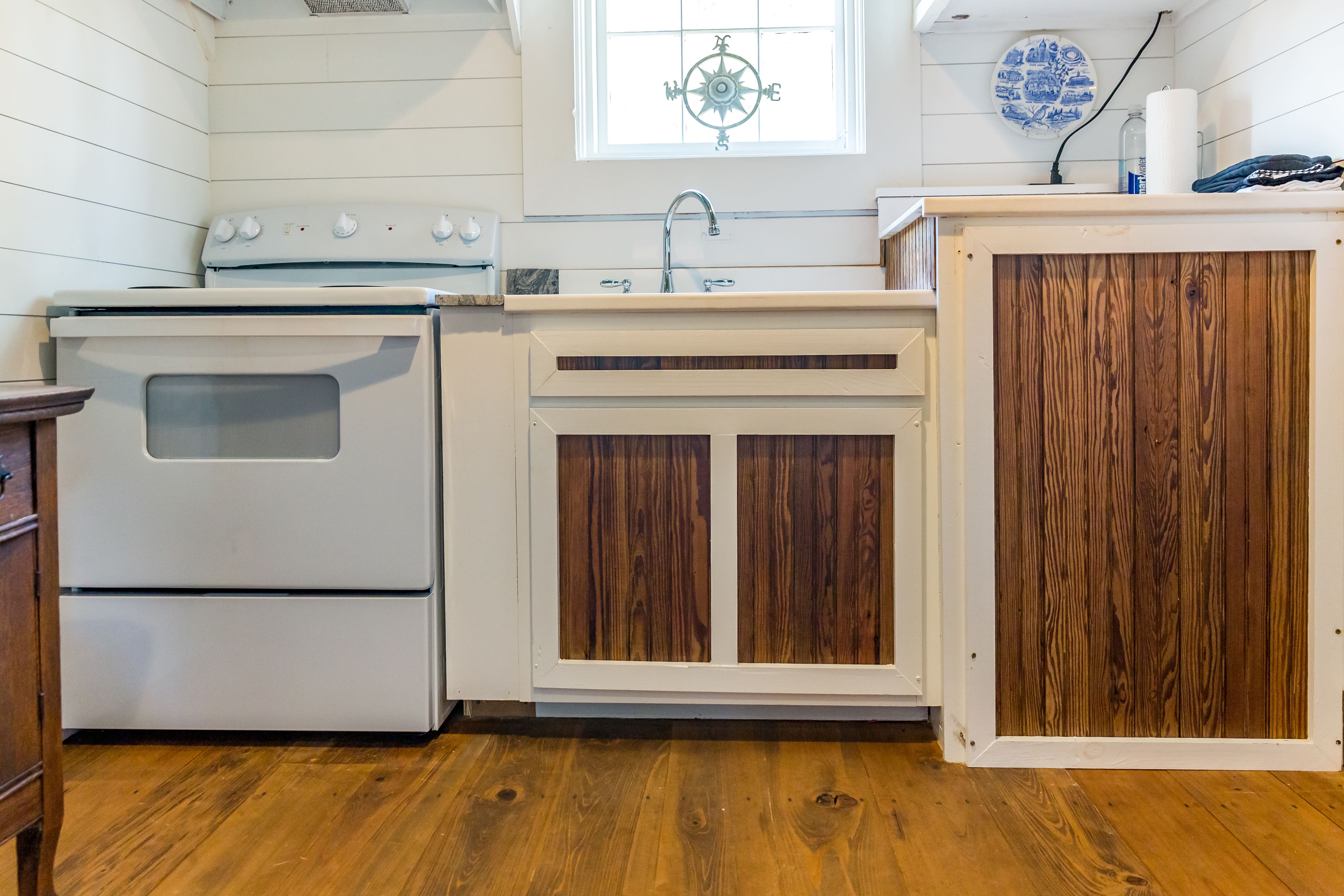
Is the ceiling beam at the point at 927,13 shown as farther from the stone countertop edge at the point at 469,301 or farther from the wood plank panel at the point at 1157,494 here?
the stone countertop edge at the point at 469,301

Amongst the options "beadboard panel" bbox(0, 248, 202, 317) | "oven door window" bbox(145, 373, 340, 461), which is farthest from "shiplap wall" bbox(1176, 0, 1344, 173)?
"beadboard panel" bbox(0, 248, 202, 317)

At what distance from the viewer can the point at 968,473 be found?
142 cm

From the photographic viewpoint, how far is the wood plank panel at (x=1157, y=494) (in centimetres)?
139

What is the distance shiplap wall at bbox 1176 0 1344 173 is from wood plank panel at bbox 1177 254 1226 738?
410mm

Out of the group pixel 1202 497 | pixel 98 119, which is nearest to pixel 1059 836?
pixel 1202 497

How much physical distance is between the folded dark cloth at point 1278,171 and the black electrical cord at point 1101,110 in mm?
486

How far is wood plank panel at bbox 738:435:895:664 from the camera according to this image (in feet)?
4.92

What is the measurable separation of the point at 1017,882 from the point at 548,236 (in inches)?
65.6

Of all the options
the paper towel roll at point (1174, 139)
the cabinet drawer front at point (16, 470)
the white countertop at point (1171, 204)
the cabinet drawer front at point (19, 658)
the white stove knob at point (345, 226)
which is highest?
the paper towel roll at point (1174, 139)

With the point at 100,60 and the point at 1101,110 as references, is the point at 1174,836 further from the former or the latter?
the point at 100,60

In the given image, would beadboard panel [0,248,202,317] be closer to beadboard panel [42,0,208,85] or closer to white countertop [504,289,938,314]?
beadboard panel [42,0,208,85]

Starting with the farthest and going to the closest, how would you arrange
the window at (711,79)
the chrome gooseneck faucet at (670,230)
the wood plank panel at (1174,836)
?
the window at (711,79), the chrome gooseneck faucet at (670,230), the wood plank panel at (1174,836)

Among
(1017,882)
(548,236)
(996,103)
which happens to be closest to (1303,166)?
(996,103)

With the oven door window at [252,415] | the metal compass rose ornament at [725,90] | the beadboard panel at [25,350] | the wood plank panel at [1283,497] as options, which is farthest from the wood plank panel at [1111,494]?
the beadboard panel at [25,350]
